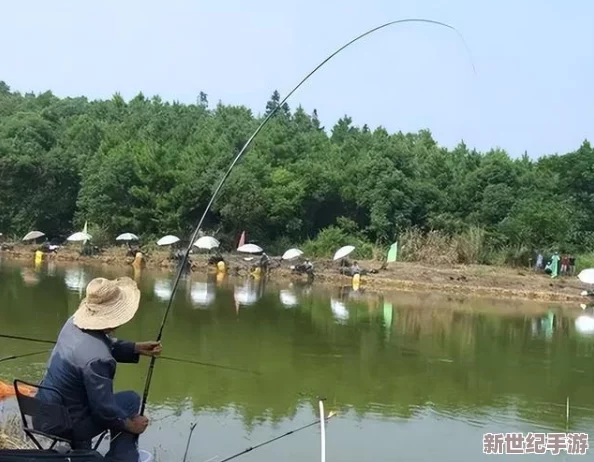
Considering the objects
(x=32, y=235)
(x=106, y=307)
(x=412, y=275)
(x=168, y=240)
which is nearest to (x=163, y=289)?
(x=168, y=240)

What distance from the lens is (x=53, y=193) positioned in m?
31.6

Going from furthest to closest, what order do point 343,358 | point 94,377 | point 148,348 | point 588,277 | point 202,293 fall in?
point 588,277 < point 202,293 < point 343,358 < point 148,348 < point 94,377

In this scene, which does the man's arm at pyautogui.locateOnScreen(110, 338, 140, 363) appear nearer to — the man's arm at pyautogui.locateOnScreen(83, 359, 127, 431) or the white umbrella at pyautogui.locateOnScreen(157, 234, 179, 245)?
the man's arm at pyautogui.locateOnScreen(83, 359, 127, 431)

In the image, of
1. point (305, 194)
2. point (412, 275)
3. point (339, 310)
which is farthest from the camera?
point (305, 194)

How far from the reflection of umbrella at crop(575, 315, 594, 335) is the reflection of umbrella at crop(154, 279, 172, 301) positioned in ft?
27.6

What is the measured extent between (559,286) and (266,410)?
1845 cm

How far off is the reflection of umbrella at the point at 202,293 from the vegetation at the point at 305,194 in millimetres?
8814

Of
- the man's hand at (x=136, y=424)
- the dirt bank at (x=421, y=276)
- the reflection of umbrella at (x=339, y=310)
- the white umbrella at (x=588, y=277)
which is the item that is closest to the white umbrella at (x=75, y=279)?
the dirt bank at (x=421, y=276)

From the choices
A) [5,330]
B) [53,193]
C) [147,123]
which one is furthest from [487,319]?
[147,123]

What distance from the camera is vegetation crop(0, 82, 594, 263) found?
2953 cm

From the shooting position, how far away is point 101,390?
10.2 ft

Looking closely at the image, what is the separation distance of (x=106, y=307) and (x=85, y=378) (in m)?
0.33

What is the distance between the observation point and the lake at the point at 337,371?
21.9 ft

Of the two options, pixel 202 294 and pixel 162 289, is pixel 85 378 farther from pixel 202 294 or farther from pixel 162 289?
pixel 162 289
